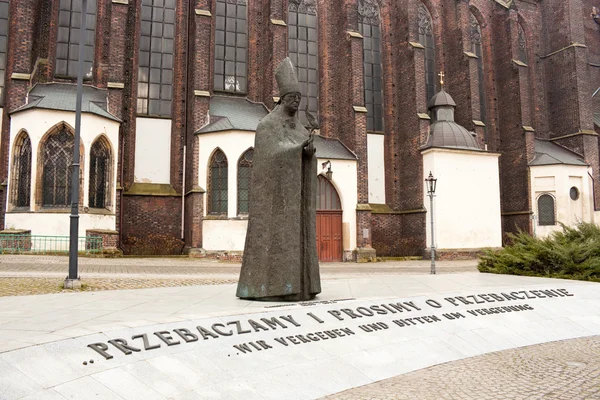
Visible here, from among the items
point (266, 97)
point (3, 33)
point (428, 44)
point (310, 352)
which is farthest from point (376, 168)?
point (310, 352)

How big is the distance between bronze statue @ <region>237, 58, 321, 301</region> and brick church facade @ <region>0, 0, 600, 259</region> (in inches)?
613

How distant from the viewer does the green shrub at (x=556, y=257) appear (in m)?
11.1

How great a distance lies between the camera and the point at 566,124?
33312 millimetres

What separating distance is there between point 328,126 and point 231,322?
74.8 feet

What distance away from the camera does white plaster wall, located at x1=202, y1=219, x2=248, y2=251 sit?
22281 millimetres

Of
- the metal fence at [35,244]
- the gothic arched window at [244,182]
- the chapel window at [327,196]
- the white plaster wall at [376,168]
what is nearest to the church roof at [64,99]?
the metal fence at [35,244]

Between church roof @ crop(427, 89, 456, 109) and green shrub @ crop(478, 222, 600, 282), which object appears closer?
green shrub @ crop(478, 222, 600, 282)

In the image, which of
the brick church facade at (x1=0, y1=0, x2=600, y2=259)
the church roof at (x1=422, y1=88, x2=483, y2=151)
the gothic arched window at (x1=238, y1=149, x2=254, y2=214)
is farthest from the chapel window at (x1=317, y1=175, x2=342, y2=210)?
the church roof at (x1=422, y1=88, x2=483, y2=151)

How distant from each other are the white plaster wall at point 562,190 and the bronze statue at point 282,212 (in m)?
26.7

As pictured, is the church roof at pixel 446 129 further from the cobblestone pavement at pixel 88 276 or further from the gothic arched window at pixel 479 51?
the cobblestone pavement at pixel 88 276

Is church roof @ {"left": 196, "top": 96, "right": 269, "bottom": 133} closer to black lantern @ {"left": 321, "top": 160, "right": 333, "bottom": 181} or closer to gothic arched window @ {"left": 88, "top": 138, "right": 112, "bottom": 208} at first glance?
black lantern @ {"left": 321, "top": 160, "right": 333, "bottom": 181}

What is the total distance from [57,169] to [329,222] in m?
12.6

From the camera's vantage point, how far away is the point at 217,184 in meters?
22.9

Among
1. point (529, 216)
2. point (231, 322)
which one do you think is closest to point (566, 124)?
point (529, 216)
